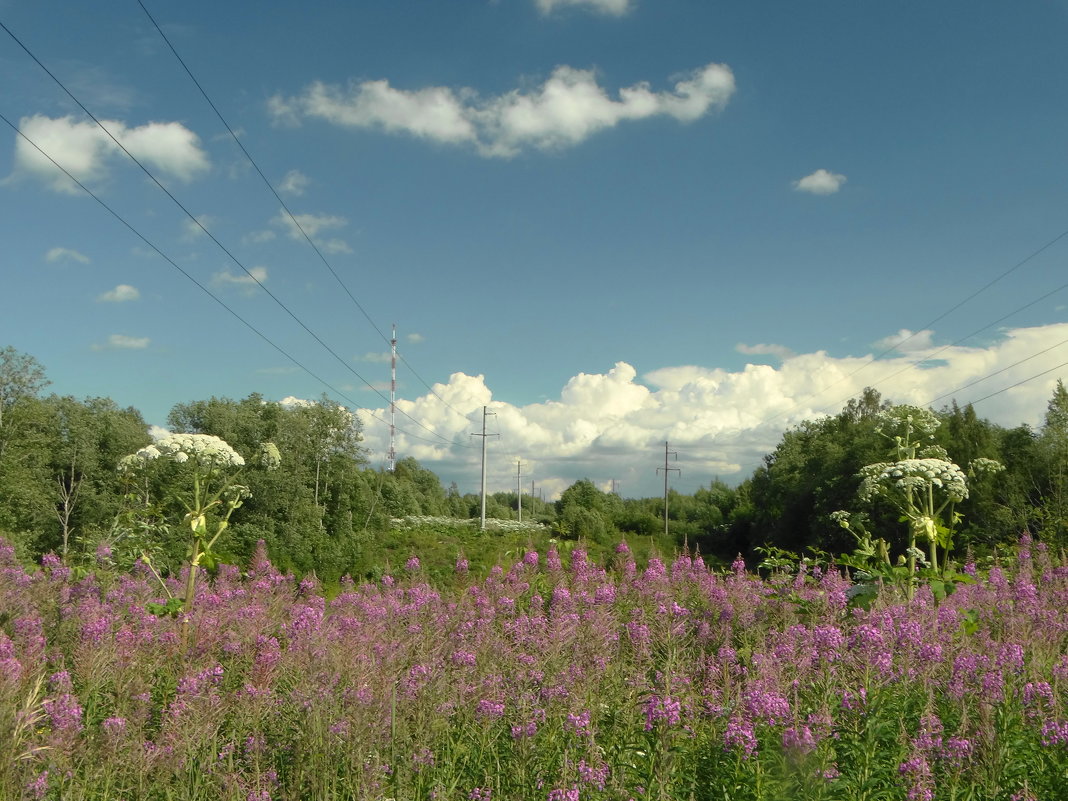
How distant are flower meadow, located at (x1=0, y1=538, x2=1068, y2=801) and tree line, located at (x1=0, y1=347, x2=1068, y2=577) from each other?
22.4 metres

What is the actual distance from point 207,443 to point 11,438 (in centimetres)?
3955

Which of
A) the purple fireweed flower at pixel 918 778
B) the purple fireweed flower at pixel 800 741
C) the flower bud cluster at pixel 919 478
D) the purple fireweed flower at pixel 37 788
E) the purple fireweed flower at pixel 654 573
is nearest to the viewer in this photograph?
the purple fireweed flower at pixel 800 741

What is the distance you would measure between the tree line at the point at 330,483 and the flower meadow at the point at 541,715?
2239 centimetres

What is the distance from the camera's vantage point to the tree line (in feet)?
97.4

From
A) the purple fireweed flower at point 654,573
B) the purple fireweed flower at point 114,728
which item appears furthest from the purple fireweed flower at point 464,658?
the purple fireweed flower at point 654,573

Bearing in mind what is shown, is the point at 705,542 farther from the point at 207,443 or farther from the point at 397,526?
the point at 207,443

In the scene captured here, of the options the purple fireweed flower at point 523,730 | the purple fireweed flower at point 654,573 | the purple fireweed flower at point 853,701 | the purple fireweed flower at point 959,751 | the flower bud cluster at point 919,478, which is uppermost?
the flower bud cluster at point 919,478

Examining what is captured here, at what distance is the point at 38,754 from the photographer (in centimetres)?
358

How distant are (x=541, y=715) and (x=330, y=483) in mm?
45528

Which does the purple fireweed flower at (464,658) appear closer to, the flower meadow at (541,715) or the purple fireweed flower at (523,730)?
the flower meadow at (541,715)

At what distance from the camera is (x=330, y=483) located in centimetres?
4753

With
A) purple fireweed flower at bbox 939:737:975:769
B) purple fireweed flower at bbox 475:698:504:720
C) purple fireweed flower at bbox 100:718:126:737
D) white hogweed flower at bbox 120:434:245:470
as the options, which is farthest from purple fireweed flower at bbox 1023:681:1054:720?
white hogweed flower at bbox 120:434:245:470

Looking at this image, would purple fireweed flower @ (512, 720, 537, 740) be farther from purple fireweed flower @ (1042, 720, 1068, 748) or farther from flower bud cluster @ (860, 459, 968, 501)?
flower bud cluster @ (860, 459, 968, 501)

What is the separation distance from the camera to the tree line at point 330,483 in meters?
29.7
